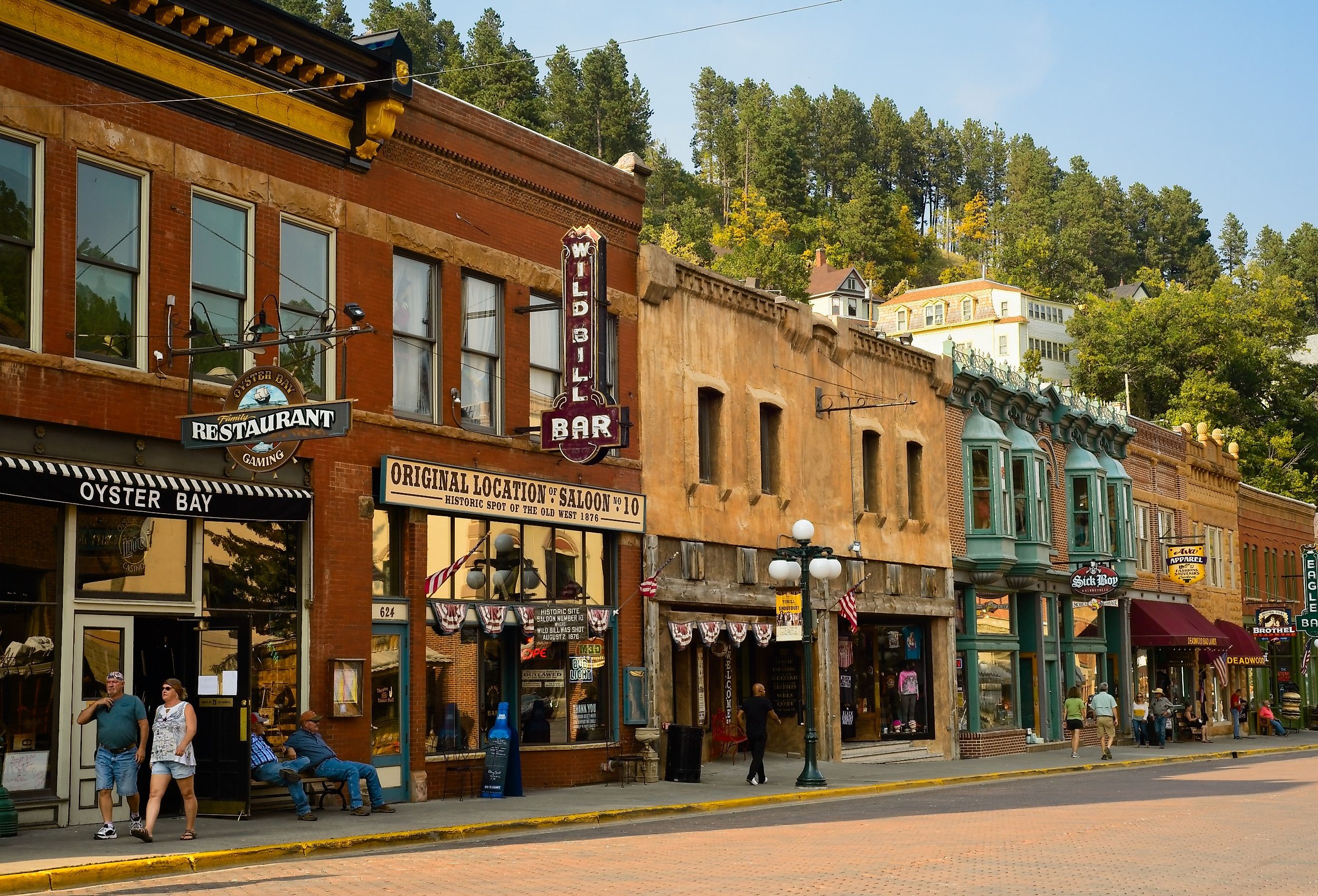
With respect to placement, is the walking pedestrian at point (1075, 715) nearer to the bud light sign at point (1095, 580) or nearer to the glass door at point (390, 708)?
the bud light sign at point (1095, 580)

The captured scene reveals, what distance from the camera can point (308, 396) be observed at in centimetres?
2041

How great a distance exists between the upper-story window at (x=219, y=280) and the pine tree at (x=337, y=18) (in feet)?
309

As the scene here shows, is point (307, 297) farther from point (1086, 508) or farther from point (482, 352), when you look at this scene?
point (1086, 508)

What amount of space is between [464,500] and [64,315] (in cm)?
705

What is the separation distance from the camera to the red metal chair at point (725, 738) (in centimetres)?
3105

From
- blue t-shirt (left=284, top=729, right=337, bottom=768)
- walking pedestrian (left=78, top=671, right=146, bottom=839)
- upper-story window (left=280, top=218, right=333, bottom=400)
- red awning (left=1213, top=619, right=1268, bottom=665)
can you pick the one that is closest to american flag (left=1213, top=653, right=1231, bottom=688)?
red awning (left=1213, top=619, right=1268, bottom=665)

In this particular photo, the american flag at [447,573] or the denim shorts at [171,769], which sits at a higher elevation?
the american flag at [447,573]

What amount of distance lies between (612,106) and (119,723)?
117m

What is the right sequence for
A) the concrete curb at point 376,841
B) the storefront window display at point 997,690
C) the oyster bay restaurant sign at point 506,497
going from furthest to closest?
the storefront window display at point 997,690
the oyster bay restaurant sign at point 506,497
the concrete curb at point 376,841

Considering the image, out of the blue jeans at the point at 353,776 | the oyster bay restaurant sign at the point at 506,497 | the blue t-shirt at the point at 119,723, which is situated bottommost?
the blue jeans at the point at 353,776

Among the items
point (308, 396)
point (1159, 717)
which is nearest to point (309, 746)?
point (308, 396)

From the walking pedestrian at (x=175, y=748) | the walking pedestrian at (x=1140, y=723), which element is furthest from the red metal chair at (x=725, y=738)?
the walking pedestrian at (x=1140, y=723)

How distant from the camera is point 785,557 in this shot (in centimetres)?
2594

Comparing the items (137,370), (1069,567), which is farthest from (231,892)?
(1069,567)
